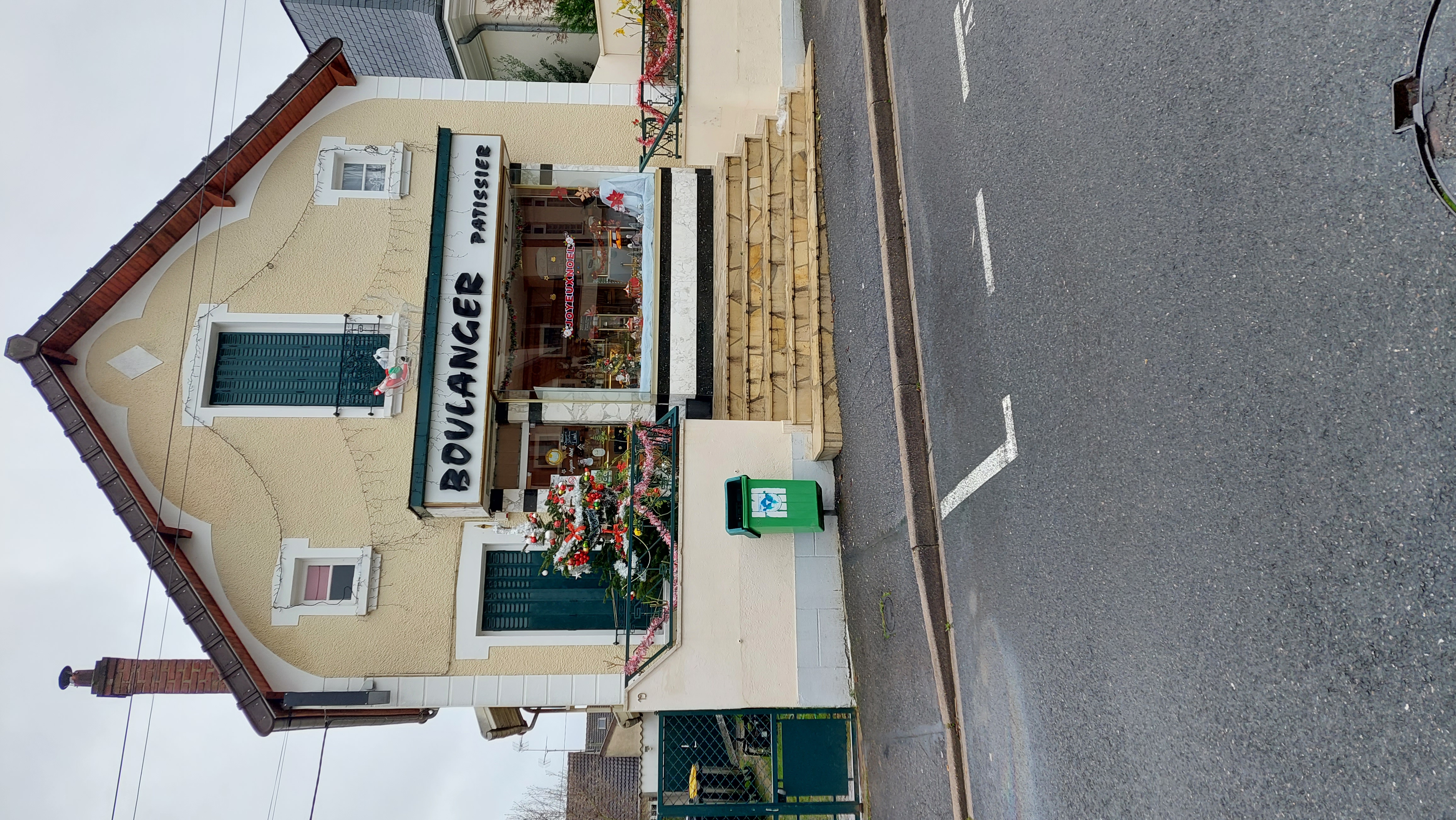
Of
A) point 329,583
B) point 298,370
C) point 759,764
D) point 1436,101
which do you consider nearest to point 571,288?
point 298,370

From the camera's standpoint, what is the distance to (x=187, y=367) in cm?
949

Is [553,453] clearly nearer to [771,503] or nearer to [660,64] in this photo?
[771,503]

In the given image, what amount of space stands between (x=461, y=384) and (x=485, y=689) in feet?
12.2

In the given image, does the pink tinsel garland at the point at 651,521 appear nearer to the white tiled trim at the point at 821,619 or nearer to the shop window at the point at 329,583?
the white tiled trim at the point at 821,619

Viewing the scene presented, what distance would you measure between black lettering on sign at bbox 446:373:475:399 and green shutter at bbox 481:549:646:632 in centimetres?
201

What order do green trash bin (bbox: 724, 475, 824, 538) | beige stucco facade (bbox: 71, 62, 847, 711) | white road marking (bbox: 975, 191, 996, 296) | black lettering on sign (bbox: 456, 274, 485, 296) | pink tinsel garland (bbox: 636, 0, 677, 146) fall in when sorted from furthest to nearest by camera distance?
pink tinsel garland (bbox: 636, 0, 677, 146), black lettering on sign (bbox: 456, 274, 485, 296), beige stucco facade (bbox: 71, 62, 847, 711), green trash bin (bbox: 724, 475, 824, 538), white road marking (bbox: 975, 191, 996, 296)

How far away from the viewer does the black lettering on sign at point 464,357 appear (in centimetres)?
971

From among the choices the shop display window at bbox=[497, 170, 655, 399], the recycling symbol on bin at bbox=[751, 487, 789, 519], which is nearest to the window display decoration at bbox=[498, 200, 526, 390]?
the shop display window at bbox=[497, 170, 655, 399]

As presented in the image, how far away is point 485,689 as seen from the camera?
912 centimetres

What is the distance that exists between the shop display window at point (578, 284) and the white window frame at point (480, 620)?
2.20 metres

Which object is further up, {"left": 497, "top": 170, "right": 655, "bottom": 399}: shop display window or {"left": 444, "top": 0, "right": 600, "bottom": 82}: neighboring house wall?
{"left": 444, "top": 0, "right": 600, "bottom": 82}: neighboring house wall

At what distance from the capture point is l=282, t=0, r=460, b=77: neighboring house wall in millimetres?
14586

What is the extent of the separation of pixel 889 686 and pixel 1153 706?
3.48m

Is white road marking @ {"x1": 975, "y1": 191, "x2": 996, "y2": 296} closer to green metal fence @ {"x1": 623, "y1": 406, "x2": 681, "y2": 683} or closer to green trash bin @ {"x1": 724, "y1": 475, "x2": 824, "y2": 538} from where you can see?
green trash bin @ {"x1": 724, "y1": 475, "x2": 824, "y2": 538}
